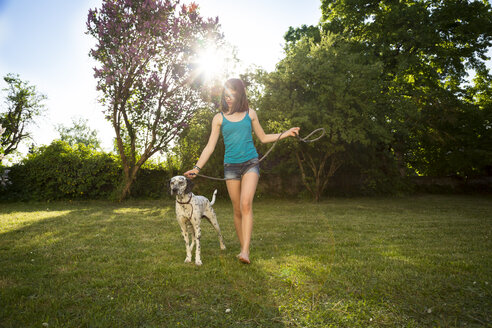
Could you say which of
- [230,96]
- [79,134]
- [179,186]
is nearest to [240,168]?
[179,186]

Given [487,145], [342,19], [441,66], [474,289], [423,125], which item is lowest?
[474,289]

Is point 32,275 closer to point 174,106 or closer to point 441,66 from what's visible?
point 174,106

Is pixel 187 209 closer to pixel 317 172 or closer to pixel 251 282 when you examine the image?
pixel 251 282

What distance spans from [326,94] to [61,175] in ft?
42.8

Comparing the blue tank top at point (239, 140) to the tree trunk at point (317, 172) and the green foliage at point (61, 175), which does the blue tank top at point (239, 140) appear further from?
the green foliage at point (61, 175)

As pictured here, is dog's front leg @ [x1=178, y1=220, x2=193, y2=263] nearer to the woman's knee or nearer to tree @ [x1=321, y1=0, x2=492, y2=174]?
the woman's knee

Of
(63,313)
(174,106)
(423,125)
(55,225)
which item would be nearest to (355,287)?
(63,313)

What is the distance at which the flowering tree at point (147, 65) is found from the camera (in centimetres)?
1194

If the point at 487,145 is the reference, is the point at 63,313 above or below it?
below

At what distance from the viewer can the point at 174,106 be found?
13.1 m

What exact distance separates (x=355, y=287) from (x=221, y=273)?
1.52m

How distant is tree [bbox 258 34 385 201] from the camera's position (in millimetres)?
11625

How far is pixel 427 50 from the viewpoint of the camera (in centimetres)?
1680

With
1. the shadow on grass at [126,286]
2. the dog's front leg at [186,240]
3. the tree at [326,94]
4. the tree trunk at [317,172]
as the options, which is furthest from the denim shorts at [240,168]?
the tree trunk at [317,172]
